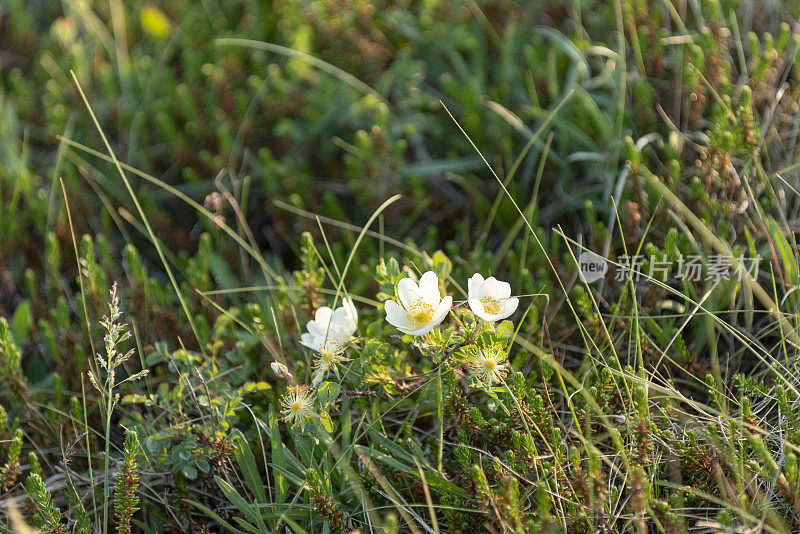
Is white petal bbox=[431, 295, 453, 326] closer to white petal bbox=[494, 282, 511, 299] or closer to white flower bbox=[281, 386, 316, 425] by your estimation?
white petal bbox=[494, 282, 511, 299]

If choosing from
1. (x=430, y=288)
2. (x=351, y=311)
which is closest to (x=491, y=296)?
(x=430, y=288)

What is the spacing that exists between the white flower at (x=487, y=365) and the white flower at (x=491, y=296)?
0.34 ft

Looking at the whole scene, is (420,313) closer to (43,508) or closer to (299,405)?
(299,405)

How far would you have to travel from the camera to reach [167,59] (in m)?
3.69

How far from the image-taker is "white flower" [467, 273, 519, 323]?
1880 mm

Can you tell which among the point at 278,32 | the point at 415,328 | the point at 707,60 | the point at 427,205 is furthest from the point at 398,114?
the point at 415,328

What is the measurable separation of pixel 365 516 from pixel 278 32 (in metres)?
2.58

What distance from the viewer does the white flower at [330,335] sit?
194 cm

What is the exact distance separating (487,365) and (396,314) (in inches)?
11.3

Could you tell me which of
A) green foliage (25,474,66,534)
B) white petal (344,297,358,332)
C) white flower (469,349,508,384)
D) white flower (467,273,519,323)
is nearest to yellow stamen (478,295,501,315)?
white flower (467,273,519,323)

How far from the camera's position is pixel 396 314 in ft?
6.32

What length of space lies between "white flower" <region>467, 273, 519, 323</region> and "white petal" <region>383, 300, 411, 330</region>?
0.62ft

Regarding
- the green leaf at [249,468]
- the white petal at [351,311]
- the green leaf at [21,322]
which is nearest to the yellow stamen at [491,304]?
the white petal at [351,311]

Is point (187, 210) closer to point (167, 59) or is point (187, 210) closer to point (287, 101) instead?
point (287, 101)
